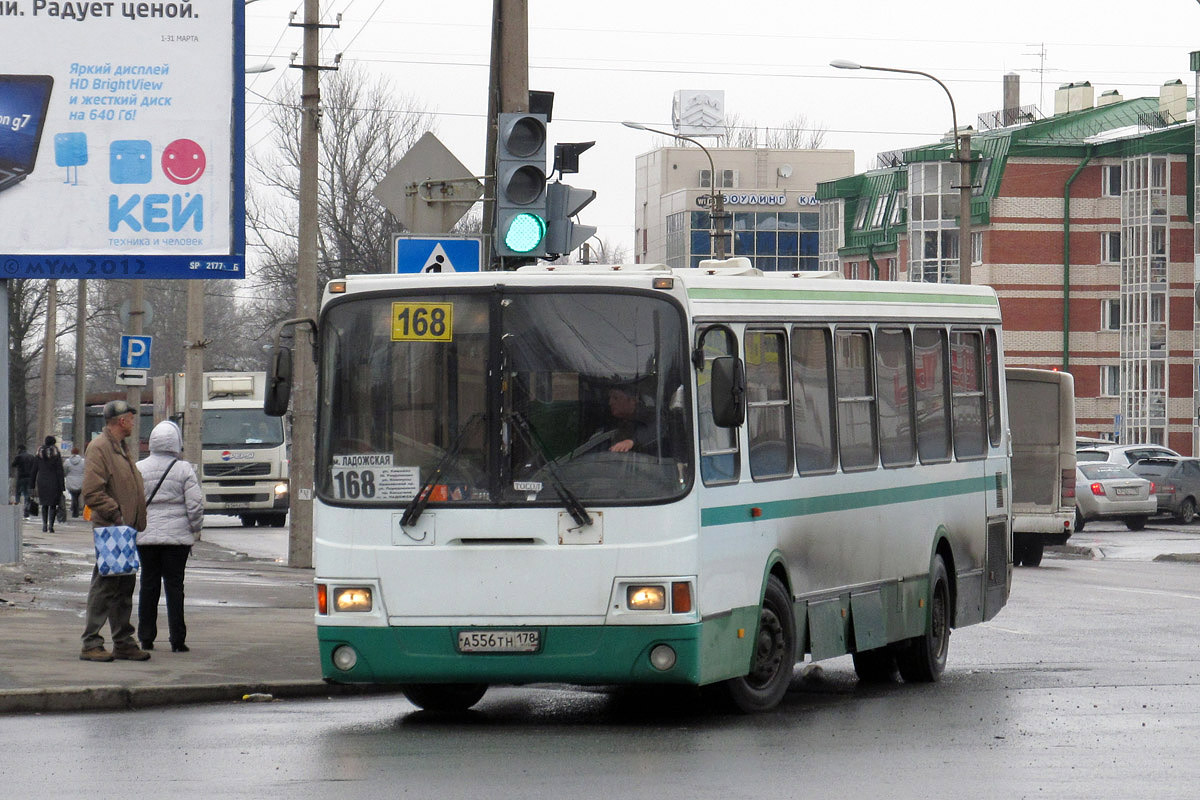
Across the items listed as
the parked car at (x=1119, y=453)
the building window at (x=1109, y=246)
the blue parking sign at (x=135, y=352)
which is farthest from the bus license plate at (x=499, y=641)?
the building window at (x=1109, y=246)

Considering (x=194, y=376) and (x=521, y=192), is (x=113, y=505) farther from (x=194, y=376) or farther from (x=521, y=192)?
(x=194, y=376)

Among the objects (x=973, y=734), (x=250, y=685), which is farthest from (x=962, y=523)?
(x=250, y=685)

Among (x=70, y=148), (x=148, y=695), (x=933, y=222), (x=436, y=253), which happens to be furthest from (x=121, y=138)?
(x=933, y=222)

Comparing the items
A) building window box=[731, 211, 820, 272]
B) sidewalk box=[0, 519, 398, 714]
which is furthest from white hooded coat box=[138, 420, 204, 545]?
building window box=[731, 211, 820, 272]

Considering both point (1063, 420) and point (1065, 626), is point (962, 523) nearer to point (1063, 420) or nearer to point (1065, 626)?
point (1065, 626)

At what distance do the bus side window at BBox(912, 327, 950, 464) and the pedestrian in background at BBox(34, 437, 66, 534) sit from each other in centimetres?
2625

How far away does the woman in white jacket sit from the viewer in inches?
538

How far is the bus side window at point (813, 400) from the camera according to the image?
1157 centimetres

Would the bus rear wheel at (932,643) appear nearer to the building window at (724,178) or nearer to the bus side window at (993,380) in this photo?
the bus side window at (993,380)

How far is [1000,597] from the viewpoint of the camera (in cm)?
1498

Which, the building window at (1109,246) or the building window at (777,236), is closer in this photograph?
the building window at (1109,246)

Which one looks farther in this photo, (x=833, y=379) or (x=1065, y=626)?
(x=1065, y=626)

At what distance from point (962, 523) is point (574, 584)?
4665 millimetres

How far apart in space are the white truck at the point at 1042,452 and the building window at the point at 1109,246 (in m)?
49.7
